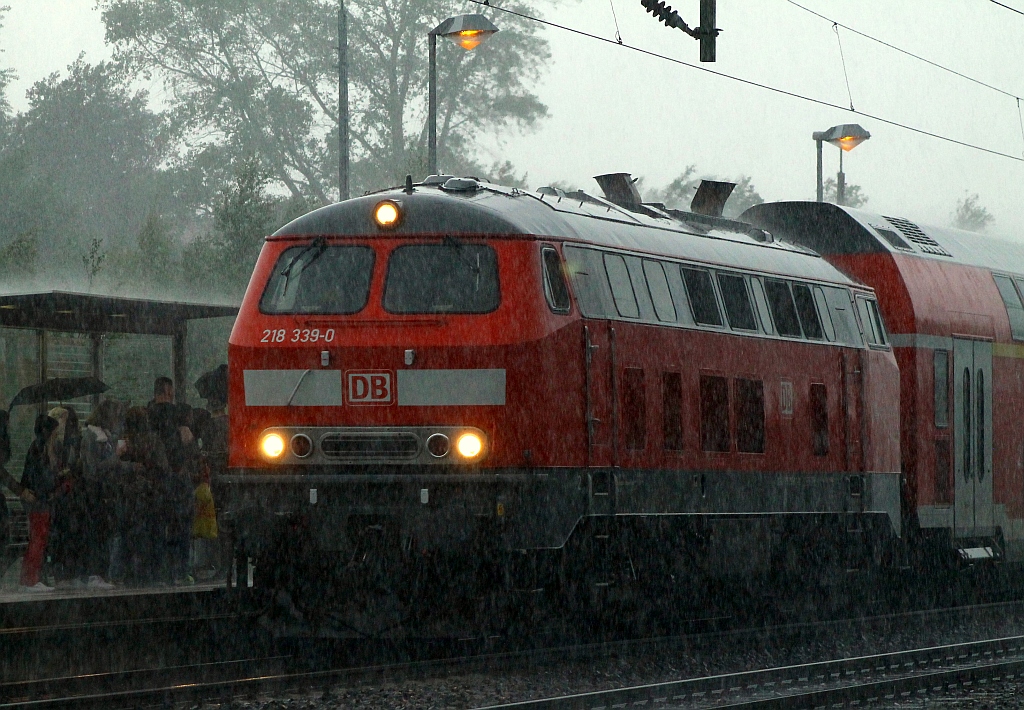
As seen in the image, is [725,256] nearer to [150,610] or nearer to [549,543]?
[549,543]

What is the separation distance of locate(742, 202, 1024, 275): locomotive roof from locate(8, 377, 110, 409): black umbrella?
21.9ft

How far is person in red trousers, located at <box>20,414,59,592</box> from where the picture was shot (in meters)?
14.4

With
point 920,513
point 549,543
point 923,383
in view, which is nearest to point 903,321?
point 923,383

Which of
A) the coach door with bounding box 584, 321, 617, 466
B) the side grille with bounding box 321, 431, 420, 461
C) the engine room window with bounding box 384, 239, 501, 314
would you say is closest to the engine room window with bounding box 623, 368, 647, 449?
the coach door with bounding box 584, 321, 617, 466

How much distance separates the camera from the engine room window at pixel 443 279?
11125mm

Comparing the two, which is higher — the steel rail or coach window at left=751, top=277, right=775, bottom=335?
coach window at left=751, top=277, right=775, bottom=335

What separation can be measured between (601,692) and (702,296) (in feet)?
12.8

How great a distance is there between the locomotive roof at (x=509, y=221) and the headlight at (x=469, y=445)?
1.38 meters

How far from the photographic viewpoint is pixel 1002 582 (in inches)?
766

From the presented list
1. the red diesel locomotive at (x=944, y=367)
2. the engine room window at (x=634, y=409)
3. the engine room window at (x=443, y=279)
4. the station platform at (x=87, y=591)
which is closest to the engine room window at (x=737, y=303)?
the engine room window at (x=634, y=409)

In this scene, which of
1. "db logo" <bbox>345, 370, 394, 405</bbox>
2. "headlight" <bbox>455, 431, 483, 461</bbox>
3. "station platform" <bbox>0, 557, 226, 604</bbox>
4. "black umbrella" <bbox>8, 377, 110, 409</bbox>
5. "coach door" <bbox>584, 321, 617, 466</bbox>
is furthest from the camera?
"black umbrella" <bbox>8, 377, 110, 409</bbox>

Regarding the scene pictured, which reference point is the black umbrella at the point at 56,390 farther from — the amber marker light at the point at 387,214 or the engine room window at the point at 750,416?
the engine room window at the point at 750,416

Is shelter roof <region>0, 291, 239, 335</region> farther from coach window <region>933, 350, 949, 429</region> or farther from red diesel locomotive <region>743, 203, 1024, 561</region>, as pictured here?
coach window <region>933, 350, 949, 429</region>

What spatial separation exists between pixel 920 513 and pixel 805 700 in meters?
6.04
